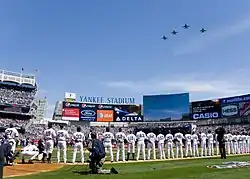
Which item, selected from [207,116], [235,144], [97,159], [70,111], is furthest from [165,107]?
[97,159]

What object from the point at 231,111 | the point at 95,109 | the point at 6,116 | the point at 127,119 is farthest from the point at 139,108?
the point at 6,116

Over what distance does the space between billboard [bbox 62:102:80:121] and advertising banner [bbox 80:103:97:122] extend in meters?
A: 0.86

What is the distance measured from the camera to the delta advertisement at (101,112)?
73.9 m

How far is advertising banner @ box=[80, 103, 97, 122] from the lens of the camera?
74562 mm

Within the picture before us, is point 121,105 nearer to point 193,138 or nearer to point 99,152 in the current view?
point 193,138

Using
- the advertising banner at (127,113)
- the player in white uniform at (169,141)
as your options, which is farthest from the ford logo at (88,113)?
the player in white uniform at (169,141)

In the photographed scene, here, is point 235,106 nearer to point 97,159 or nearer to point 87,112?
point 87,112

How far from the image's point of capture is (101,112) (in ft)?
249

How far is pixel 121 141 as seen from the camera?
68.5 feet

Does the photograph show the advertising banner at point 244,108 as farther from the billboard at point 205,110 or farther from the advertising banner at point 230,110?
the billboard at point 205,110

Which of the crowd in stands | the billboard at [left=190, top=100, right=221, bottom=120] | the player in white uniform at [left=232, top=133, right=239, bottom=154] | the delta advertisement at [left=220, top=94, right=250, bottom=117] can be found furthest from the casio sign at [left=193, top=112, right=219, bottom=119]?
the player in white uniform at [left=232, top=133, right=239, bottom=154]

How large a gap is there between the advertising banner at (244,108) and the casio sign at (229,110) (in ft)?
3.10

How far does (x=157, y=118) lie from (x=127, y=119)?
278 inches

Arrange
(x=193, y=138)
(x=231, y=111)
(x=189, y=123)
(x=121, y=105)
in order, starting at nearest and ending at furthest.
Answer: (x=193, y=138) → (x=231, y=111) → (x=189, y=123) → (x=121, y=105)
